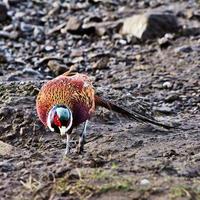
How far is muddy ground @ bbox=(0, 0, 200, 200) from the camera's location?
12.8 feet

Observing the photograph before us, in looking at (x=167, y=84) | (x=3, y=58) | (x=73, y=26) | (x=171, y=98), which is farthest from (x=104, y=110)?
(x=73, y=26)

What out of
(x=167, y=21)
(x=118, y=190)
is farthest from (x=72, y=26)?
(x=118, y=190)

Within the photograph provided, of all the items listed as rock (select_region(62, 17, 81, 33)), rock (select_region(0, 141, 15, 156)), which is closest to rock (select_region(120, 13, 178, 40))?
rock (select_region(62, 17, 81, 33))

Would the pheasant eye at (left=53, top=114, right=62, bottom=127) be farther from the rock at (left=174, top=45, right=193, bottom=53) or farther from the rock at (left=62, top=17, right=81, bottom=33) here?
the rock at (left=62, top=17, right=81, bottom=33)

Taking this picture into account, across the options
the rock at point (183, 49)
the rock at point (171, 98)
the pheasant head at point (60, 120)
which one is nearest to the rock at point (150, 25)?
the rock at point (183, 49)

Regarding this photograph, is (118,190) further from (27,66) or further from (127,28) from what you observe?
(127,28)

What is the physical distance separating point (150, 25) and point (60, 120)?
174 inches

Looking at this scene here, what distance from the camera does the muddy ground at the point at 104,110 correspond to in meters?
3.90

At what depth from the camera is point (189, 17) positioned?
924cm

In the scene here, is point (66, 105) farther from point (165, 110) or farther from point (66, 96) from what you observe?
point (165, 110)

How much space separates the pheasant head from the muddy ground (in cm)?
19

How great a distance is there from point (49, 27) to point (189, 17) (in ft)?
6.24

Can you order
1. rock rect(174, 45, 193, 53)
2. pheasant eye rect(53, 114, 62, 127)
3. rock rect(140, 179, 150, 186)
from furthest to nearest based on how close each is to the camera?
rock rect(174, 45, 193, 53)
pheasant eye rect(53, 114, 62, 127)
rock rect(140, 179, 150, 186)

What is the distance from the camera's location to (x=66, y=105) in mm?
4652
